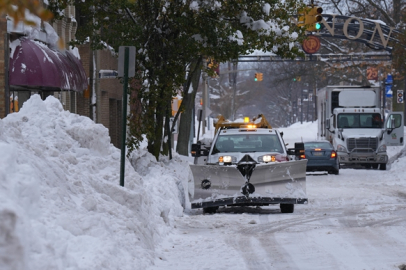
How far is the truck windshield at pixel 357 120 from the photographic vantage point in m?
33.7

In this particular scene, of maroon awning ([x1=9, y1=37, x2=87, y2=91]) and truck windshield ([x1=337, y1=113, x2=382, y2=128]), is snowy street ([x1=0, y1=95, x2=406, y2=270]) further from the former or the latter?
truck windshield ([x1=337, y1=113, x2=382, y2=128])

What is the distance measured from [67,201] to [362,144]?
2587cm

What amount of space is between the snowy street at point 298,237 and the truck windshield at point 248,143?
1249 millimetres

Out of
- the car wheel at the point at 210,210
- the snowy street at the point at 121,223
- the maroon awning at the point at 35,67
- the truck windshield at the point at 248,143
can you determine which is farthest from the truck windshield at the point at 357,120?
the car wheel at the point at 210,210

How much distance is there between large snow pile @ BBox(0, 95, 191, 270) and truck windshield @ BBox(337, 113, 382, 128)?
2073 centimetres

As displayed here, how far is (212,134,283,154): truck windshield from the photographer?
16281mm

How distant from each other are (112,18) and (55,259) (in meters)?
13.9

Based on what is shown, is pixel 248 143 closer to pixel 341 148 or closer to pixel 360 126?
pixel 341 148

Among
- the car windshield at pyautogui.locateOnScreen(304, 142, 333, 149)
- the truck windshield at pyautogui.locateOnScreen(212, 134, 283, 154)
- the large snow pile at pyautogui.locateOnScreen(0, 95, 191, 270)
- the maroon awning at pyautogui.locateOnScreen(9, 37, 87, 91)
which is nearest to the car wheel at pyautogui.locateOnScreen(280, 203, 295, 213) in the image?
the truck windshield at pyautogui.locateOnScreen(212, 134, 283, 154)

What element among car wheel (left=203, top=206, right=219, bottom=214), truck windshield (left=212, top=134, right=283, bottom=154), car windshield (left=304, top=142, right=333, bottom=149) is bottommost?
car wheel (left=203, top=206, right=219, bottom=214)

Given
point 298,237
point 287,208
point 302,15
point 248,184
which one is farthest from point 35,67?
point 298,237

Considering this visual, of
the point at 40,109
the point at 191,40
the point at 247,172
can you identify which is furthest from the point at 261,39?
the point at 40,109

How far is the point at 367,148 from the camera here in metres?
32.6

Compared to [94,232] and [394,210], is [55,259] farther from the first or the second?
[394,210]
